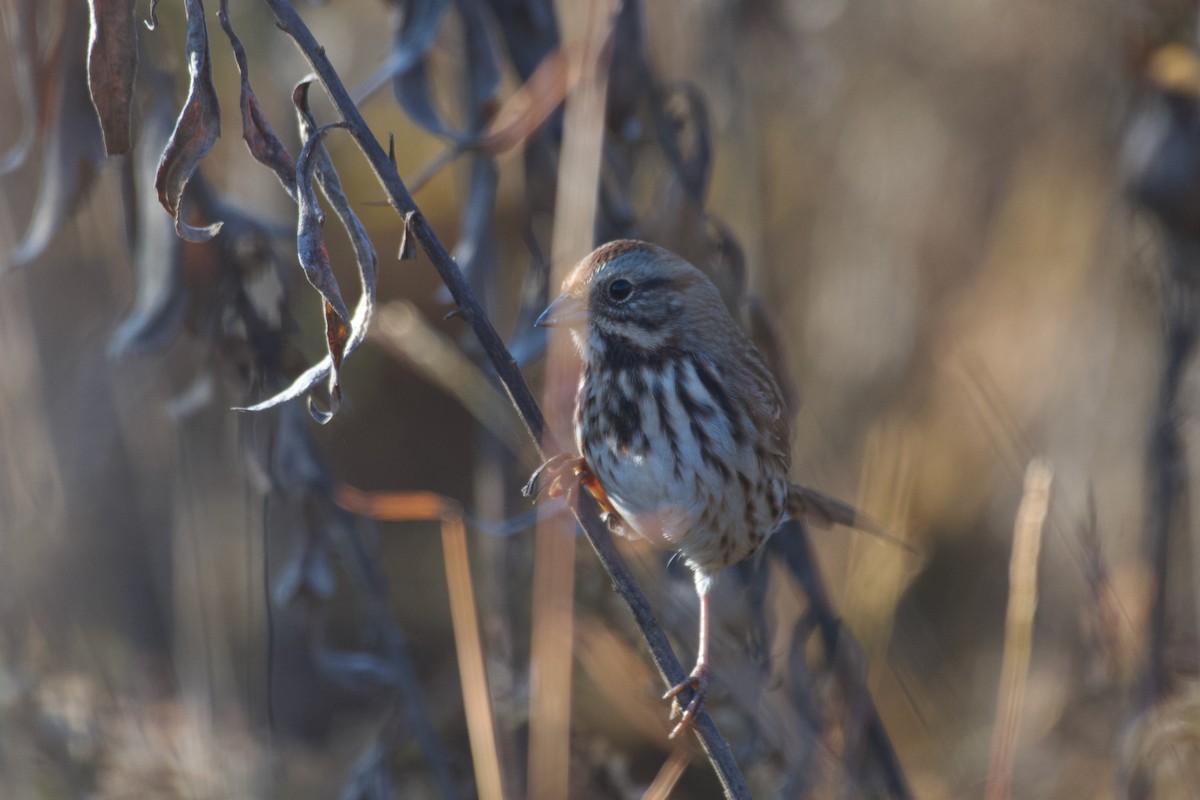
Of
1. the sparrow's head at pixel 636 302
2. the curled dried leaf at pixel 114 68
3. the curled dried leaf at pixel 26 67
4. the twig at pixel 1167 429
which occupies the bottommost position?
the twig at pixel 1167 429

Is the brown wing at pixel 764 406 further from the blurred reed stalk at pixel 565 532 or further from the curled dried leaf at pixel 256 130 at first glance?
the curled dried leaf at pixel 256 130

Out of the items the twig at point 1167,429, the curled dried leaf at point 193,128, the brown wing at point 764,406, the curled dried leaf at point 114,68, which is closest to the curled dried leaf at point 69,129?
the curled dried leaf at point 114,68

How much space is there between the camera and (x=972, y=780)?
3.53 metres

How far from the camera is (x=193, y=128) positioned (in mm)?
1482

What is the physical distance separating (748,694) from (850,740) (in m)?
0.26

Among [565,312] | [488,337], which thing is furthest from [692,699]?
[488,337]

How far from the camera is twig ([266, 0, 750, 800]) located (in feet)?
4.91

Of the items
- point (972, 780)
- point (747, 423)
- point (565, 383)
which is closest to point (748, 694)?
point (747, 423)

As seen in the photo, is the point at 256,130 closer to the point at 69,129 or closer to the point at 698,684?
the point at 69,129

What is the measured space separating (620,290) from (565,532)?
0.50 metres

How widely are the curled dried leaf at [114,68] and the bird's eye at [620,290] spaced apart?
1057 mm

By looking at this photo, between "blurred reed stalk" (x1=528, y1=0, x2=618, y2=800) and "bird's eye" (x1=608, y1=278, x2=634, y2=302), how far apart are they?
0.11 metres

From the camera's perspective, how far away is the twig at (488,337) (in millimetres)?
1498

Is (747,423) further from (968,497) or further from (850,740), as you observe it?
(968,497)
